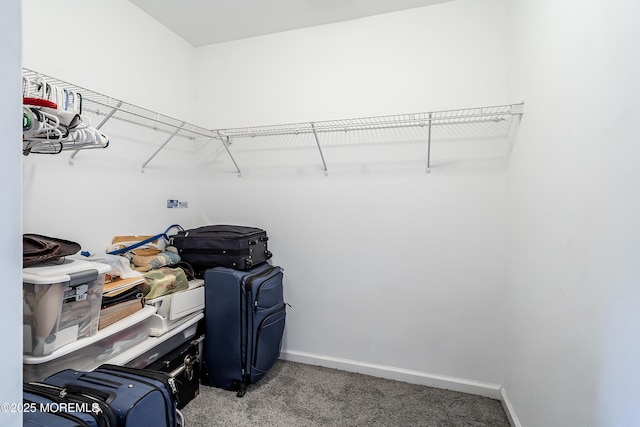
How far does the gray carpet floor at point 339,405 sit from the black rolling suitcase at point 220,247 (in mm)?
769

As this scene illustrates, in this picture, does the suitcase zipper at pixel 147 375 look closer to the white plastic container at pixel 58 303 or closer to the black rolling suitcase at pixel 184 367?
the white plastic container at pixel 58 303

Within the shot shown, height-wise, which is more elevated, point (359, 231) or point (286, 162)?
point (286, 162)

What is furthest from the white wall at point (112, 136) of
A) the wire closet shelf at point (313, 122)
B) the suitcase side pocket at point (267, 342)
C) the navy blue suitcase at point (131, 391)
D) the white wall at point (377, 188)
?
the suitcase side pocket at point (267, 342)

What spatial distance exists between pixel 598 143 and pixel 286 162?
5.65 ft

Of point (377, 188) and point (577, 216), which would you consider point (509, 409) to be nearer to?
point (577, 216)

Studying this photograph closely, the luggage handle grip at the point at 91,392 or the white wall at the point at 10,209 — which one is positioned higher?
the white wall at the point at 10,209

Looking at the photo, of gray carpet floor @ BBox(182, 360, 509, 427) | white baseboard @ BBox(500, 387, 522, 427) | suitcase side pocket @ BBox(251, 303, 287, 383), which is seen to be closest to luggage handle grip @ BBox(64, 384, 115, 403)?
gray carpet floor @ BBox(182, 360, 509, 427)

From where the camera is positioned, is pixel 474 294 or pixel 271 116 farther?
pixel 271 116

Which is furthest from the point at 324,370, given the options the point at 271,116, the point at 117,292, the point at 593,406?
the point at 271,116

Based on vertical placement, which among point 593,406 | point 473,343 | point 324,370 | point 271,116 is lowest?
point 324,370

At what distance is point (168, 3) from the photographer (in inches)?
76.5

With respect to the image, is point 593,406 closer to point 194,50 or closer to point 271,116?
point 271,116

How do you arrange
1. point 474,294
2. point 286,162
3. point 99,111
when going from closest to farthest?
point 99,111, point 474,294, point 286,162

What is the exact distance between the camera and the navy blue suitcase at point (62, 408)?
0.84 metres
